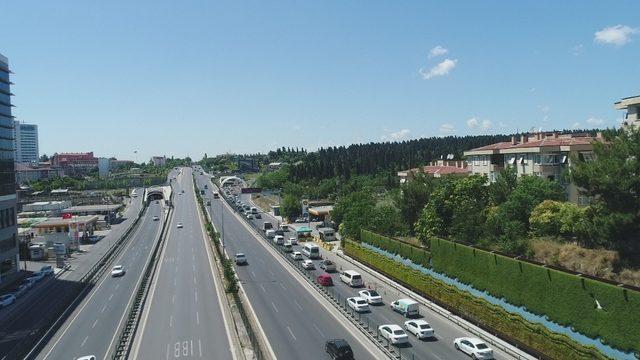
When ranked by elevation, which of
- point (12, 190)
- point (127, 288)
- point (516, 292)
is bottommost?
point (127, 288)

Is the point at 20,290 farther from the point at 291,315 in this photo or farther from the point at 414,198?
the point at 414,198

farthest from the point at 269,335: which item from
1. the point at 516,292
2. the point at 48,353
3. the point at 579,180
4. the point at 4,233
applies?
the point at 4,233

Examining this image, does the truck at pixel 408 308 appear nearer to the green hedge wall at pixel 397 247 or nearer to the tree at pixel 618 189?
the green hedge wall at pixel 397 247

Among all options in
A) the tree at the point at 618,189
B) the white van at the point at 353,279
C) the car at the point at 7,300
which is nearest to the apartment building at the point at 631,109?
the tree at the point at 618,189

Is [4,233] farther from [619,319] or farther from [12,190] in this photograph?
[619,319]

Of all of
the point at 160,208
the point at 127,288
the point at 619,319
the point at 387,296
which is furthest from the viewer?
the point at 160,208

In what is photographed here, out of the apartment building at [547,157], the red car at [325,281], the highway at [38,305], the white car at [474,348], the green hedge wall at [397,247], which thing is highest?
the apartment building at [547,157]

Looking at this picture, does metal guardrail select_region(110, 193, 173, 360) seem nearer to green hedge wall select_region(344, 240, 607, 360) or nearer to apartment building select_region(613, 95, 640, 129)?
green hedge wall select_region(344, 240, 607, 360)
